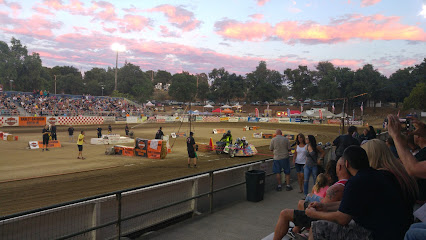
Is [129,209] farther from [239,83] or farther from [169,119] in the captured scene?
[239,83]

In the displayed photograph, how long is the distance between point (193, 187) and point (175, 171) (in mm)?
7443

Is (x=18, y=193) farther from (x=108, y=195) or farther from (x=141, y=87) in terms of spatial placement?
(x=141, y=87)

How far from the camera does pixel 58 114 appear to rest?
45844mm

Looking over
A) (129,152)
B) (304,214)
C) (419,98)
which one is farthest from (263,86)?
(304,214)

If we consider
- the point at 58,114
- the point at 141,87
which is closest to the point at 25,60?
the point at 141,87

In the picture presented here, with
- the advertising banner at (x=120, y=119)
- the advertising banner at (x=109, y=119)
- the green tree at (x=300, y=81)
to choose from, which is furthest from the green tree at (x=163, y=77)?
the advertising banner at (x=109, y=119)

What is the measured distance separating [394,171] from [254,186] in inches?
202

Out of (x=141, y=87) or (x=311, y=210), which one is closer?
(x=311, y=210)

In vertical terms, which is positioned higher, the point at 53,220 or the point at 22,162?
the point at 53,220

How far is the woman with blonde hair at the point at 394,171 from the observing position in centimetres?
315

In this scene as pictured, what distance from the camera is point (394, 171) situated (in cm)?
330

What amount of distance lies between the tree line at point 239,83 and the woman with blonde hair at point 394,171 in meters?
59.5

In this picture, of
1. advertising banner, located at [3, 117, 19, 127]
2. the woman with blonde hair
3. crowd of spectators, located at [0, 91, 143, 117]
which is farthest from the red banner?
the woman with blonde hair

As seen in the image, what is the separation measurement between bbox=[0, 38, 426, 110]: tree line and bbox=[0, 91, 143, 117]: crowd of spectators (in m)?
17.9
